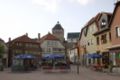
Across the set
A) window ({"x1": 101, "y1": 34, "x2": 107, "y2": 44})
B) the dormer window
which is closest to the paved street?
window ({"x1": 101, "y1": 34, "x2": 107, "y2": 44})

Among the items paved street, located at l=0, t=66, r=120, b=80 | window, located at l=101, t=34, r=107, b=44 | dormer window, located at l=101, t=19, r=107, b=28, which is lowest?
paved street, located at l=0, t=66, r=120, b=80

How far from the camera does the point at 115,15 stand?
41656 millimetres

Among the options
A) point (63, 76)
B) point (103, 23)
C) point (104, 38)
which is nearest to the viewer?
point (63, 76)

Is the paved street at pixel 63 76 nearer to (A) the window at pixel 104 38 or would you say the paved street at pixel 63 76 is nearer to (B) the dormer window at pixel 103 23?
(A) the window at pixel 104 38

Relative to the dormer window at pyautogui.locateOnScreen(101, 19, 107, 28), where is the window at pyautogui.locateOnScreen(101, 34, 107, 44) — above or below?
below

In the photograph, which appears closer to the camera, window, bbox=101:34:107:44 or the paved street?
the paved street

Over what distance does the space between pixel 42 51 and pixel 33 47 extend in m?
6.05

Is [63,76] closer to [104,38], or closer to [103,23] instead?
[104,38]

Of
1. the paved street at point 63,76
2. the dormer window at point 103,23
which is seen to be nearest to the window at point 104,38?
the dormer window at point 103,23

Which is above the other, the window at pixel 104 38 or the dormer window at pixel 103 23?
the dormer window at pixel 103 23

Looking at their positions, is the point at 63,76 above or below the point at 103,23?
below

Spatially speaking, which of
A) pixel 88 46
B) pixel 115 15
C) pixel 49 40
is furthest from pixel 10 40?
pixel 115 15

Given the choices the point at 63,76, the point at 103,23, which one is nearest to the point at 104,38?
the point at 103,23

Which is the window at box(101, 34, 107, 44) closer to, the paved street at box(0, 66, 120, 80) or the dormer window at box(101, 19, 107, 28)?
the dormer window at box(101, 19, 107, 28)
